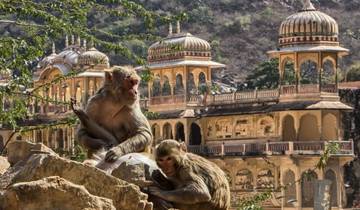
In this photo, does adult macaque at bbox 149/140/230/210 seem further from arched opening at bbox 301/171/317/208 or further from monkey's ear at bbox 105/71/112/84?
arched opening at bbox 301/171/317/208

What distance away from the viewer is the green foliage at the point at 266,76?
204ft

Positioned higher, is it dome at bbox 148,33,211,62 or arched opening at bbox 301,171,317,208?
dome at bbox 148,33,211,62

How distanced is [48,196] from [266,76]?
57808 mm

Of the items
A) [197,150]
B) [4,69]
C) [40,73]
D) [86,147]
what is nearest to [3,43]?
[4,69]

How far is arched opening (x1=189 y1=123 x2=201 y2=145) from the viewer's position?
5491 cm

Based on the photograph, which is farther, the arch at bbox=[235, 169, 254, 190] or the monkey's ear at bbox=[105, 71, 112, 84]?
the arch at bbox=[235, 169, 254, 190]

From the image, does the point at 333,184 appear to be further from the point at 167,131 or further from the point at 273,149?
the point at 167,131

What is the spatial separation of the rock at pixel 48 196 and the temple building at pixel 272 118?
39.0 m

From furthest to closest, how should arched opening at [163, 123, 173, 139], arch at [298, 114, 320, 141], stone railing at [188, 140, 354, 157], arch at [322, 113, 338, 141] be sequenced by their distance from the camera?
arched opening at [163, 123, 173, 139], arch at [298, 114, 320, 141], arch at [322, 113, 338, 141], stone railing at [188, 140, 354, 157]

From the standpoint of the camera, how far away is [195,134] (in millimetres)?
55156

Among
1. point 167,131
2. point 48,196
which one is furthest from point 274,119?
point 48,196

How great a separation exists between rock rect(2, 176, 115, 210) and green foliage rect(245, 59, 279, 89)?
55507 millimetres

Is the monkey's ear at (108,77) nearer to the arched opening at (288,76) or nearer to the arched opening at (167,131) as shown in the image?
the arched opening at (288,76)

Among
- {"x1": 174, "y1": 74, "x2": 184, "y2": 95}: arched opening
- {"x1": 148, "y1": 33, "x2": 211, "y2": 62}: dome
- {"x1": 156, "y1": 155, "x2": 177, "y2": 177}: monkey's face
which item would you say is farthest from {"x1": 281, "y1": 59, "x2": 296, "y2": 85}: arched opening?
{"x1": 156, "y1": 155, "x2": 177, "y2": 177}: monkey's face
